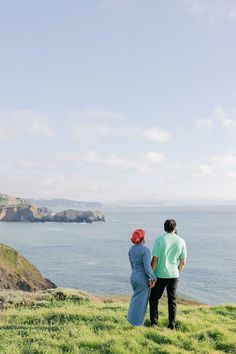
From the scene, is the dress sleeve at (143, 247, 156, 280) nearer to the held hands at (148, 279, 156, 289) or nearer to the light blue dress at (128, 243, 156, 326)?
the light blue dress at (128, 243, 156, 326)

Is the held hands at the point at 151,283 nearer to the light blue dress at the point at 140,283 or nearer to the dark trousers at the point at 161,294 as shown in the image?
the light blue dress at the point at 140,283

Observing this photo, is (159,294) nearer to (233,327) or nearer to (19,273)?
(233,327)

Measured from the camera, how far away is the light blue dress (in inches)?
426

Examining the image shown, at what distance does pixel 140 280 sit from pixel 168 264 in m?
0.85

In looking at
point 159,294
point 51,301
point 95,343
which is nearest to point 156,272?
point 159,294

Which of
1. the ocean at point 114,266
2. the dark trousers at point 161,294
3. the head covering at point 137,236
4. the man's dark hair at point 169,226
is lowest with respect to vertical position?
the ocean at point 114,266

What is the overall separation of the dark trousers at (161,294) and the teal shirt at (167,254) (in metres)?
0.17

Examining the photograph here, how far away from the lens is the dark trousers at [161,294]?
11.0m

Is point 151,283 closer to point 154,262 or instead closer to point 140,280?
point 140,280

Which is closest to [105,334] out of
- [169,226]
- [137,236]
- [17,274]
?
[137,236]

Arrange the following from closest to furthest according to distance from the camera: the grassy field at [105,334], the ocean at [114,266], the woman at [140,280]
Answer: the grassy field at [105,334]
the woman at [140,280]
the ocean at [114,266]

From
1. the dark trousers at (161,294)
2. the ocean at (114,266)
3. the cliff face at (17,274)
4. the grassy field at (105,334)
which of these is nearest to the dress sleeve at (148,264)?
the dark trousers at (161,294)

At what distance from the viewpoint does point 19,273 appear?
103ft

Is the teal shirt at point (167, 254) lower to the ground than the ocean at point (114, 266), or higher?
higher
